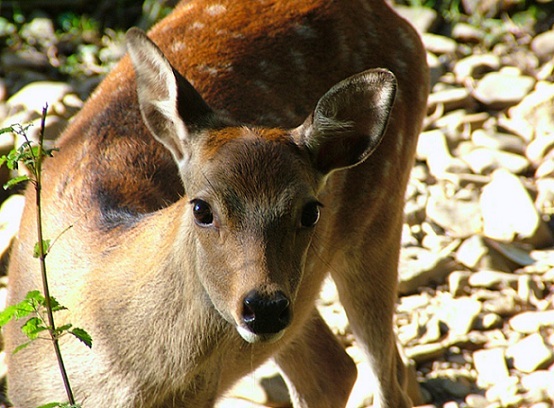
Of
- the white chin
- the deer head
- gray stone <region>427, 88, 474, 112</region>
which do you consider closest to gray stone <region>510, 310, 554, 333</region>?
gray stone <region>427, 88, 474, 112</region>

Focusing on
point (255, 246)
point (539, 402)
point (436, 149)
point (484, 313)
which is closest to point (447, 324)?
point (484, 313)

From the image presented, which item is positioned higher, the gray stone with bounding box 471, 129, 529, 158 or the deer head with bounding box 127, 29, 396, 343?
the deer head with bounding box 127, 29, 396, 343

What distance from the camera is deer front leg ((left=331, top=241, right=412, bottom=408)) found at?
15.1 ft

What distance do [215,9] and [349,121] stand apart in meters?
1.29

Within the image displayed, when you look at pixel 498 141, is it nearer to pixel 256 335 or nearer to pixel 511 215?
pixel 511 215

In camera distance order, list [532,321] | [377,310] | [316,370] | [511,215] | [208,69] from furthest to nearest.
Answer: [511,215] < [532,321] < [316,370] < [377,310] < [208,69]

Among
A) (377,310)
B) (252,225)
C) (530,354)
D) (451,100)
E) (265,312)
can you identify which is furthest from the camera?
(451,100)

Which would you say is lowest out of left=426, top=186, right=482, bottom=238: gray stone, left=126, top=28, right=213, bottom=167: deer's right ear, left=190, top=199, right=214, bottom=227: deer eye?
left=426, top=186, right=482, bottom=238: gray stone

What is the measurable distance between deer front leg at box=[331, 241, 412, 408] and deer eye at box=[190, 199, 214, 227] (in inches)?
58.1

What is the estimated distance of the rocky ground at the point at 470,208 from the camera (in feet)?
16.5

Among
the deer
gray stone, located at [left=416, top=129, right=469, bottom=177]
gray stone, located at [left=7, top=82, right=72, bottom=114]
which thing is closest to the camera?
the deer

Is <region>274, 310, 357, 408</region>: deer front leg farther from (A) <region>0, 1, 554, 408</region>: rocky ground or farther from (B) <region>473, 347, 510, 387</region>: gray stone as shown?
(B) <region>473, 347, 510, 387</region>: gray stone

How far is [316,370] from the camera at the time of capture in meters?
4.75

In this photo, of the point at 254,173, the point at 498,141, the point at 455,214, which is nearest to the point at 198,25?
the point at 254,173
